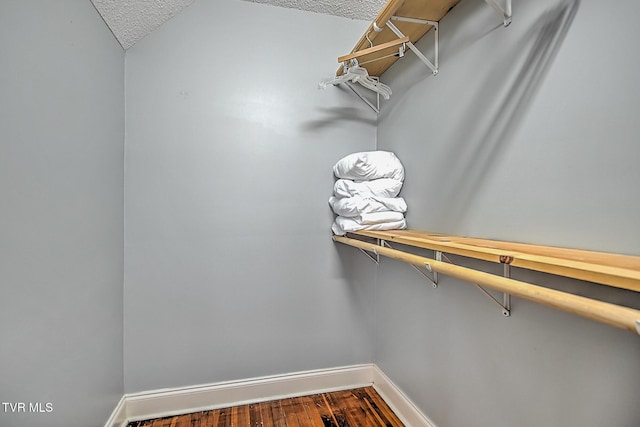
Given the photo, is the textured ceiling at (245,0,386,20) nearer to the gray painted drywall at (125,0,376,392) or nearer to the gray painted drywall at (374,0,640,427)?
the gray painted drywall at (125,0,376,392)

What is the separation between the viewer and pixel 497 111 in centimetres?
108

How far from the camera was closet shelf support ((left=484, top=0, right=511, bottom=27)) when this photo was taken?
3.33 feet

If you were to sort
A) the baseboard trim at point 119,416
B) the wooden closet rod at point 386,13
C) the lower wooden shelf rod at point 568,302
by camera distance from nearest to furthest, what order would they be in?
the lower wooden shelf rod at point 568,302 → the wooden closet rod at point 386,13 → the baseboard trim at point 119,416

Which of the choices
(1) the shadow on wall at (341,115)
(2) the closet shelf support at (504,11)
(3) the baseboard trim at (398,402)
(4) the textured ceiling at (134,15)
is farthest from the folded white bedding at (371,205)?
(4) the textured ceiling at (134,15)

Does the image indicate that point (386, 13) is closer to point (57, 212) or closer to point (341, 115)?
point (341, 115)

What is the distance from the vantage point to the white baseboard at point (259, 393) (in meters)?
1.62

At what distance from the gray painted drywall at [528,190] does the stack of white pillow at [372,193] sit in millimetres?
133

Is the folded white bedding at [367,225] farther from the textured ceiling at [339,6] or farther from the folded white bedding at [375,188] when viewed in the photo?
the textured ceiling at [339,6]

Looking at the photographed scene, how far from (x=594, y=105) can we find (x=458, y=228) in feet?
2.02

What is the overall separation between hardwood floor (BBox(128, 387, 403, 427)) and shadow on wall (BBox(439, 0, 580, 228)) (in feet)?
3.71

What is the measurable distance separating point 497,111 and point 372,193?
0.71m

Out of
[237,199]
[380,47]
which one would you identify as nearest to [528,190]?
[380,47]

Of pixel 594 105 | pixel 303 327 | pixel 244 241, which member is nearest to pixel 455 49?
pixel 594 105

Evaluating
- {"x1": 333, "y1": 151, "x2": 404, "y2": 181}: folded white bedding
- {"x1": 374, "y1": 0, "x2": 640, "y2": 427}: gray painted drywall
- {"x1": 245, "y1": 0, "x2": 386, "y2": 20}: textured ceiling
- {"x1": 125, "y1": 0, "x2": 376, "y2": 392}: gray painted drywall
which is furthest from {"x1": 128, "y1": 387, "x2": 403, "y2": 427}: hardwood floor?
{"x1": 245, "y1": 0, "x2": 386, "y2": 20}: textured ceiling
